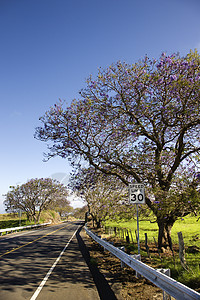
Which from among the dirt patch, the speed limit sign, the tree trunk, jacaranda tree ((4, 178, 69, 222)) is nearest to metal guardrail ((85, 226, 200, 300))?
the dirt patch

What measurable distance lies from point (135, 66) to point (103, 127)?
3.57 m

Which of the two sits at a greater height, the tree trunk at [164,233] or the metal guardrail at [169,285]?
the metal guardrail at [169,285]

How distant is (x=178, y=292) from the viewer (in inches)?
151

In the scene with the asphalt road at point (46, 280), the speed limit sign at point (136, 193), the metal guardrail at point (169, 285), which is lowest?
the asphalt road at point (46, 280)

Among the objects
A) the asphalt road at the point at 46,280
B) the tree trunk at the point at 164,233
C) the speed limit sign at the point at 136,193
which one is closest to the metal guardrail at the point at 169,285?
the asphalt road at the point at 46,280

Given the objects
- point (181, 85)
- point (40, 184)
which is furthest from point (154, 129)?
point (40, 184)

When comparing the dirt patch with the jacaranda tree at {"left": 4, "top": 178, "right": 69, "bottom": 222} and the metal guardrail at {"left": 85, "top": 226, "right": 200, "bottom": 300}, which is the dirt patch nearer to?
the metal guardrail at {"left": 85, "top": 226, "right": 200, "bottom": 300}

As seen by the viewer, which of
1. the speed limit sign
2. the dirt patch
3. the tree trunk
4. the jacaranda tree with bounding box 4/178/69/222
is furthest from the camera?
the jacaranda tree with bounding box 4/178/69/222

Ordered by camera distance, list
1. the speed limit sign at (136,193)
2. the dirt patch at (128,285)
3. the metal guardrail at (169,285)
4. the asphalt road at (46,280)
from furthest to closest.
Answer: the speed limit sign at (136,193) < the asphalt road at (46,280) < the dirt patch at (128,285) < the metal guardrail at (169,285)

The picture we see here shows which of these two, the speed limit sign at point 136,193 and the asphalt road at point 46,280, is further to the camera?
the speed limit sign at point 136,193

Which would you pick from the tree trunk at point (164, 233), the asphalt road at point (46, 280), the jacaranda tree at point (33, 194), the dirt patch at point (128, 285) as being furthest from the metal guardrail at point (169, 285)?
the jacaranda tree at point (33, 194)

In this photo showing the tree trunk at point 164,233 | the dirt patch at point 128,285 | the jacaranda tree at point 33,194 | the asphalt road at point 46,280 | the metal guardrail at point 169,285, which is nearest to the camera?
the metal guardrail at point 169,285

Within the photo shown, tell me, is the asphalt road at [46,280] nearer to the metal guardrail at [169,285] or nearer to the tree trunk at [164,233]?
the metal guardrail at [169,285]

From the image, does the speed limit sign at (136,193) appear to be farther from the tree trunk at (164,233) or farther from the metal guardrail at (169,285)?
the tree trunk at (164,233)
